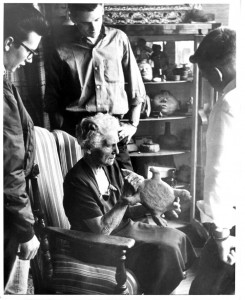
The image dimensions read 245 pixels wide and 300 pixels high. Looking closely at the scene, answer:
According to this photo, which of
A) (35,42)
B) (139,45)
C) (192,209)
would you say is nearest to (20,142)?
(35,42)

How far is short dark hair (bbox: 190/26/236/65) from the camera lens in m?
2.01

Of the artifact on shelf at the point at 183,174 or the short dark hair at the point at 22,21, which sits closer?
the short dark hair at the point at 22,21

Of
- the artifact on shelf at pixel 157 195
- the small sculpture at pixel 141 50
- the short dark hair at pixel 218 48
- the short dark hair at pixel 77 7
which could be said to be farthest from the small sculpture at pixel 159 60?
the artifact on shelf at pixel 157 195

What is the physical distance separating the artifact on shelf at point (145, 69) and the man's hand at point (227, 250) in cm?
81

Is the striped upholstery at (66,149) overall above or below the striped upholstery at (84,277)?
above

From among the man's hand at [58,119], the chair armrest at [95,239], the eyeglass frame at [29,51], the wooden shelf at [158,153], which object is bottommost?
the chair armrest at [95,239]

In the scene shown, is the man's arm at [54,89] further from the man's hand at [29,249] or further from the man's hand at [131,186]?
the man's hand at [29,249]

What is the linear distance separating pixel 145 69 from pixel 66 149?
1.64ft

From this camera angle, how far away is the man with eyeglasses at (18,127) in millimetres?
1980

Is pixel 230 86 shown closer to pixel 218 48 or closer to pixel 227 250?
pixel 218 48

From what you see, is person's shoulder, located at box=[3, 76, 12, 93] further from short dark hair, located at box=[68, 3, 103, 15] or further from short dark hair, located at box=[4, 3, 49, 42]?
short dark hair, located at box=[68, 3, 103, 15]

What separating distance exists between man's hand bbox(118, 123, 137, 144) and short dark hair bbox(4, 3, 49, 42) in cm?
53

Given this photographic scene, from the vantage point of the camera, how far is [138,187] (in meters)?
2.06

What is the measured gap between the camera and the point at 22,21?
6.49ft
